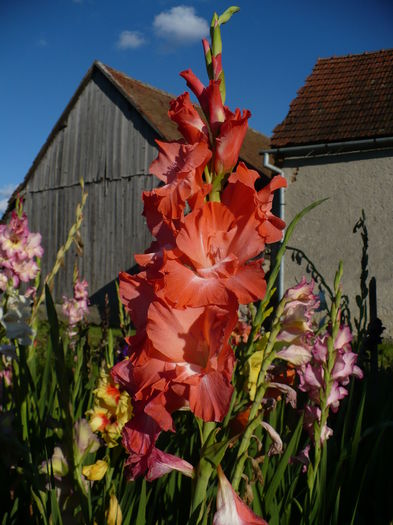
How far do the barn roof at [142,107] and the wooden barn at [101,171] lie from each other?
27 mm

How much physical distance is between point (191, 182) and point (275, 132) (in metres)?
11.4

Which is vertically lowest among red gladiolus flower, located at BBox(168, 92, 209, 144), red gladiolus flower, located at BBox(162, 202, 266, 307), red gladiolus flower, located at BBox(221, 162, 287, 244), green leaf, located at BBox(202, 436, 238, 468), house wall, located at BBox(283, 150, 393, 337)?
green leaf, located at BBox(202, 436, 238, 468)

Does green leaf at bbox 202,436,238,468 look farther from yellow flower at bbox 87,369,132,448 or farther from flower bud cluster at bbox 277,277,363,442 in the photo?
yellow flower at bbox 87,369,132,448

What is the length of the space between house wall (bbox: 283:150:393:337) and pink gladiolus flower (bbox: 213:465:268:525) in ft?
32.4

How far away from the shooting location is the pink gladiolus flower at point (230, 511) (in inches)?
29.0

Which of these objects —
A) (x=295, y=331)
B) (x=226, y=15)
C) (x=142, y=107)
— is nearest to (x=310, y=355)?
(x=295, y=331)

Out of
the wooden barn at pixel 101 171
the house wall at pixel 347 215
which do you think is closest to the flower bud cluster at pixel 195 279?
the house wall at pixel 347 215

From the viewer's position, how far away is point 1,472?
5.48 ft

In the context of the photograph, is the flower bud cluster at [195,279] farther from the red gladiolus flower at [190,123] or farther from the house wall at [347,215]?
the house wall at [347,215]

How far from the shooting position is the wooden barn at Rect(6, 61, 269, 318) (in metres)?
13.9

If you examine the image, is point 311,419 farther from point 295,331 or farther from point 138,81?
point 138,81

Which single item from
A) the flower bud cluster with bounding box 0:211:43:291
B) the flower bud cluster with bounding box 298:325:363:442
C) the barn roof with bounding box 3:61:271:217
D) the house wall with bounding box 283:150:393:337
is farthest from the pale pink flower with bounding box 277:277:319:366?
the barn roof with bounding box 3:61:271:217

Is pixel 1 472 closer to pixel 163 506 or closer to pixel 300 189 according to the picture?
pixel 163 506

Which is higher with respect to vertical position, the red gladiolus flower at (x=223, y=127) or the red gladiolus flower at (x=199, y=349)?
the red gladiolus flower at (x=223, y=127)
